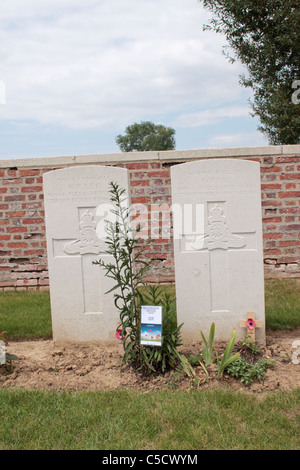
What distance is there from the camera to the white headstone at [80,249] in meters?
3.97

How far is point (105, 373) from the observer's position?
3412mm

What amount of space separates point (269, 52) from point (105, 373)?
10.3 meters

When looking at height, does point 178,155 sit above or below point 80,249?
above

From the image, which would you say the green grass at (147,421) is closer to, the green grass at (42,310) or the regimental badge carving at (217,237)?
the regimental badge carving at (217,237)

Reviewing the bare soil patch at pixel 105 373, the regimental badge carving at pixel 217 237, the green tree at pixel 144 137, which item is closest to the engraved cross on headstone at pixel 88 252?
the bare soil patch at pixel 105 373

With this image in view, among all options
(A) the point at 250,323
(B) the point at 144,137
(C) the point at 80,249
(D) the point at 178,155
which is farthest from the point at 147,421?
(B) the point at 144,137

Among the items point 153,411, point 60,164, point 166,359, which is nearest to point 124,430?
point 153,411

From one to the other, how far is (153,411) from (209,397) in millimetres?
418

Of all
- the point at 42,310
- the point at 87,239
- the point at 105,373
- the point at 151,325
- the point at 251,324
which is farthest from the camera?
the point at 42,310

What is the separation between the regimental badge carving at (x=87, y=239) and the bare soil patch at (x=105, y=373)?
0.95 meters

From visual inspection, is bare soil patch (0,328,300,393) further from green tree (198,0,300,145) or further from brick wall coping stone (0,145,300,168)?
green tree (198,0,300,145)

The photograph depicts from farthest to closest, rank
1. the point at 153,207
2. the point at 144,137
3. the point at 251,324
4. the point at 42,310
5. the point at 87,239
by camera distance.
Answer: the point at 144,137 → the point at 153,207 → the point at 42,310 → the point at 87,239 → the point at 251,324

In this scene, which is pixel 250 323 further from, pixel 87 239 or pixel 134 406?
pixel 87 239
